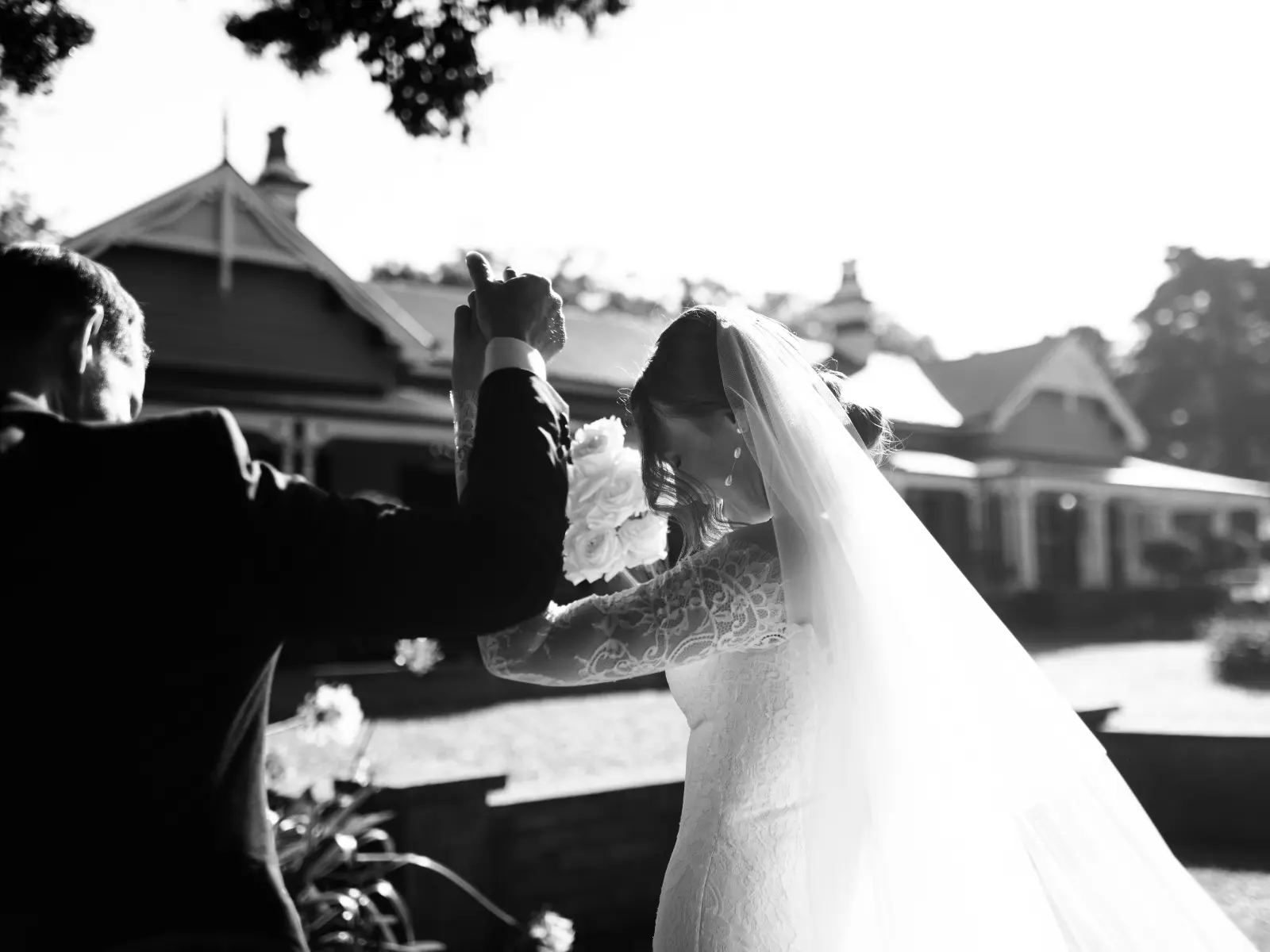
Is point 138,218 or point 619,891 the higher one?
point 138,218

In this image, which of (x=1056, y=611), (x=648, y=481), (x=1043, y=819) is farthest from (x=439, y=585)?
(x=1056, y=611)

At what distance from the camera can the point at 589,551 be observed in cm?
271

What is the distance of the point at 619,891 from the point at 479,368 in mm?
3882

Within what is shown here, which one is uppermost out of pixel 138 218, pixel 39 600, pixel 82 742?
pixel 138 218

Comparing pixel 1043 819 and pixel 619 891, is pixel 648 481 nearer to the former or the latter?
pixel 1043 819

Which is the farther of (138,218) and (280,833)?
(138,218)

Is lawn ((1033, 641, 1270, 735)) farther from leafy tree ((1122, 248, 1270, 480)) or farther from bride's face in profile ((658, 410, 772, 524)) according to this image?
leafy tree ((1122, 248, 1270, 480))

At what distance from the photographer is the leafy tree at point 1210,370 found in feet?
193

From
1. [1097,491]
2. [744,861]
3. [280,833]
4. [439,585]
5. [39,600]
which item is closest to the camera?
[39,600]

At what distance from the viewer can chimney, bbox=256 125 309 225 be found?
2078 centimetres

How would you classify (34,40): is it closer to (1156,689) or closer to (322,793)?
(322,793)

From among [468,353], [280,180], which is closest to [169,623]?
[468,353]

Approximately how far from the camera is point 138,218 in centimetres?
1630

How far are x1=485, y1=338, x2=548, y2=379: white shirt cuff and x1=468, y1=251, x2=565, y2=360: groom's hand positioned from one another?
33 millimetres
